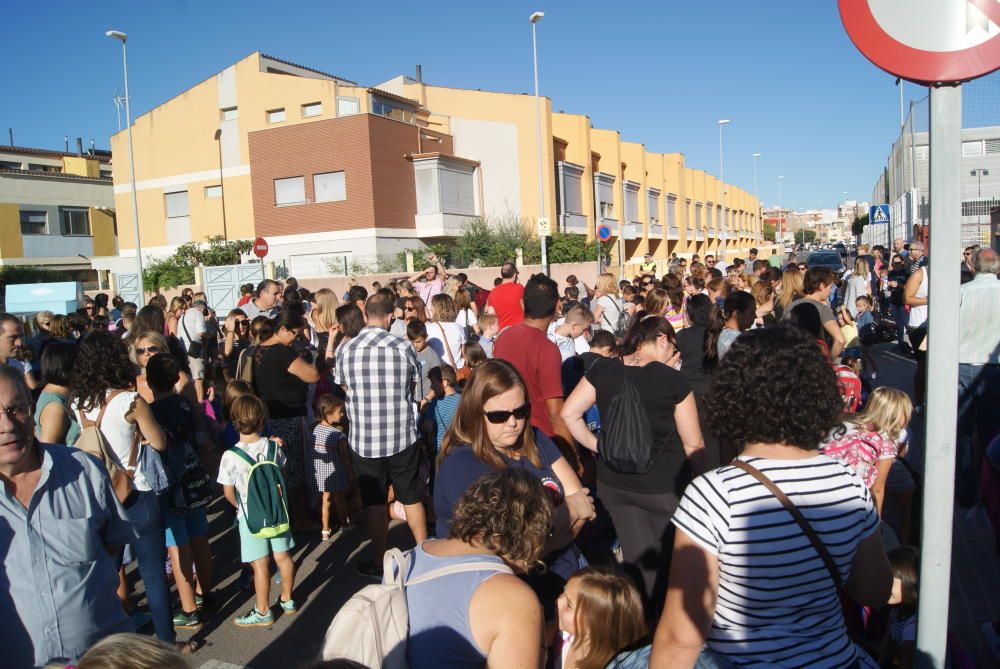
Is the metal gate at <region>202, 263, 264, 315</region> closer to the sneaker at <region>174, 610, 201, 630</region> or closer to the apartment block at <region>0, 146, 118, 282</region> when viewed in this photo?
the sneaker at <region>174, 610, 201, 630</region>

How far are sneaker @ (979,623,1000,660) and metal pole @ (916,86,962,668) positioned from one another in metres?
2.09

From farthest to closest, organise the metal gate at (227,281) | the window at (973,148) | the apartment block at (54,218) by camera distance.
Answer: the apartment block at (54,218) → the window at (973,148) → the metal gate at (227,281)

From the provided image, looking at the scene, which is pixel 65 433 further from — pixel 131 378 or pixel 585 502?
pixel 585 502

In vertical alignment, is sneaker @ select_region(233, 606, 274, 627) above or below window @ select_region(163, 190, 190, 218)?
below

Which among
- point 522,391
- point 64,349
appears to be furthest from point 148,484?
point 522,391

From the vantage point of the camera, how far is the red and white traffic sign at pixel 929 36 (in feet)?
6.50

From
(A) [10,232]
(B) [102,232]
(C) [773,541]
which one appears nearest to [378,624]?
(C) [773,541]

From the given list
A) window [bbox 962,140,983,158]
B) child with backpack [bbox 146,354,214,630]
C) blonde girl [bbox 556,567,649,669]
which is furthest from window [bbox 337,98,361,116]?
blonde girl [bbox 556,567,649,669]

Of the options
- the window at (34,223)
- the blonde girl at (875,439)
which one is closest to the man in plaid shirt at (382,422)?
the blonde girl at (875,439)

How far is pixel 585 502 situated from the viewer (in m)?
3.38

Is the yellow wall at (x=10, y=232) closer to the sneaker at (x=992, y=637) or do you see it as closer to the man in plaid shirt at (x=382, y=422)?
the man in plaid shirt at (x=382, y=422)

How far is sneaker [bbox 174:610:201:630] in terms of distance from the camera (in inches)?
185

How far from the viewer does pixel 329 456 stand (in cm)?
623

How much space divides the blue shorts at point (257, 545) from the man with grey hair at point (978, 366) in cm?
497
